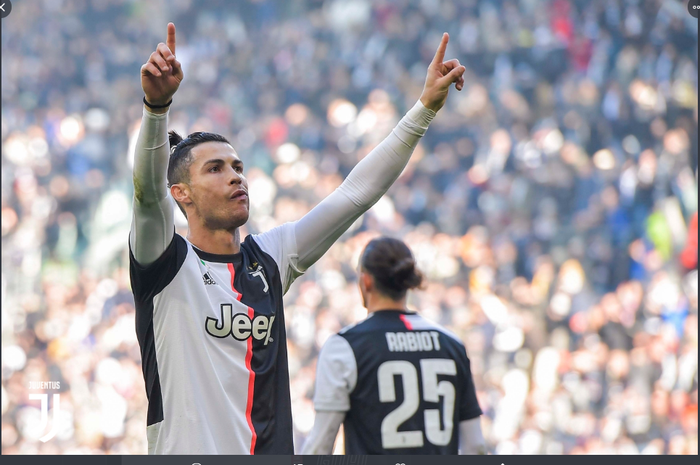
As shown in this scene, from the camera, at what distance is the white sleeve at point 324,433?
3.01 m

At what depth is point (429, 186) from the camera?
10.9 meters

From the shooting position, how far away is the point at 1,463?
10.6ft

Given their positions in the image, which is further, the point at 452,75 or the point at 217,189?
the point at 452,75

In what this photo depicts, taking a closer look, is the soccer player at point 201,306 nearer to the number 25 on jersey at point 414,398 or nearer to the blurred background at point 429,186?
the number 25 on jersey at point 414,398

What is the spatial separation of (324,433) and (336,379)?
0.19m

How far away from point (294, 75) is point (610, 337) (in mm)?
6142

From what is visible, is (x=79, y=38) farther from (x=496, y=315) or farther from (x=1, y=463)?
(x=1, y=463)

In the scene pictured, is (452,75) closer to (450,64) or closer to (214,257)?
(450,64)

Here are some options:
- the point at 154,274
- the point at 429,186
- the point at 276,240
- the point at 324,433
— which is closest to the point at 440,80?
the point at 276,240

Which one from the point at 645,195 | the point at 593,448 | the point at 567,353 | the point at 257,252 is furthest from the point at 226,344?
the point at 645,195

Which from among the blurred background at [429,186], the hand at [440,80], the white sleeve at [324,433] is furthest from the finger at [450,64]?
the blurred background at [429,186]

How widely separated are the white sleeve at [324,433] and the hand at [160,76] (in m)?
1.37

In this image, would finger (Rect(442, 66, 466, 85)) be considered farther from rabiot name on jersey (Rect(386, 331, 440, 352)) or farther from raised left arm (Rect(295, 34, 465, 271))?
rabiot name on jersey (Rect(386, 331, 440, 352))

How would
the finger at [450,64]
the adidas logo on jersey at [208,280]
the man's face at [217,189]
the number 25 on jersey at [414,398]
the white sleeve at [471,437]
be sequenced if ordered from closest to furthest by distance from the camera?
the adidas logo on jersey at [208,280] < the man's face at [217,189] < the finger at [450,64] < the number 25 on jersey at [414,398] < the white sleeve at [471,437]
